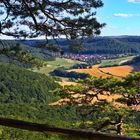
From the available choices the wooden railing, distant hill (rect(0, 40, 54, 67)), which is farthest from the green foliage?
the wooden railing

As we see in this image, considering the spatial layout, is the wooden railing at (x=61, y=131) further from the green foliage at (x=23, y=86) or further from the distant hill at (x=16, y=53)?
the green foliage at (x=23, y=86)

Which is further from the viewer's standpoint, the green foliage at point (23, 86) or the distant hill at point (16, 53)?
the green foliage at point (23, 86)

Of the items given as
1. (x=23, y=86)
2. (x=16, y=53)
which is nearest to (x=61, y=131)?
(x=16, y=53)

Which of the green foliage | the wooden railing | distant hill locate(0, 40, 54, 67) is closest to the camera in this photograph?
the wooden railing

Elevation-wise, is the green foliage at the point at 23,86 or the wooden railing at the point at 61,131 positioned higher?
the wooden railing at the point at 61,131

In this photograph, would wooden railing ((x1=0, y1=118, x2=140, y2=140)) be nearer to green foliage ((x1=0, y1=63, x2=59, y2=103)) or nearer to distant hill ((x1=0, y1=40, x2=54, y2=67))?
distant hill ((x1=0, y1=40, x2=54, y2=67))

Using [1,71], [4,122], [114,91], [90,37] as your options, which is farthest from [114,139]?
[1,71]

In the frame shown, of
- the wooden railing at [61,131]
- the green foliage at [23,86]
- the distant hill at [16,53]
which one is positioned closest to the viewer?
the wooden railing at [61,131]

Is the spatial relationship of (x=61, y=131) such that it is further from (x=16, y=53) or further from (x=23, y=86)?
(x=23, y=86)

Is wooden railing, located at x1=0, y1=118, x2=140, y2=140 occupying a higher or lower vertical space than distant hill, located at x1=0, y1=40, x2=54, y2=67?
lower

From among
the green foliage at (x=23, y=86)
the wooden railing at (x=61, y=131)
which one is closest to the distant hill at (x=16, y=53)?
the wooden railing at (x=61, y=131)

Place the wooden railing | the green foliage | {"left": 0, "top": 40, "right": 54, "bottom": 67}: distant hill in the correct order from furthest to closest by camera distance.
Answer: the green foliage < {"left": 0, "top": 40, "right": 54, "bottom": 67}: distant hill < the wooden railing

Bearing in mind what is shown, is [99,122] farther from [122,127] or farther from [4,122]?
[4,122]

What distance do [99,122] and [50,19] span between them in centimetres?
688
